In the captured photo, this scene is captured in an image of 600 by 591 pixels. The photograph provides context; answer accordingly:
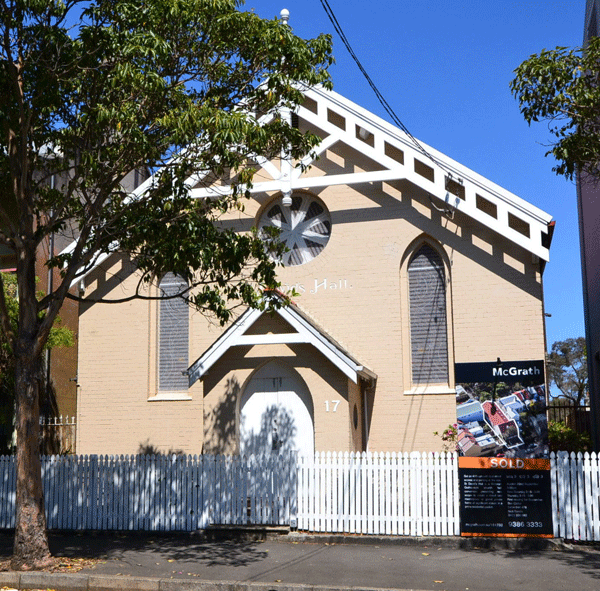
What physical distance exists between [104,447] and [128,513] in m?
3.36

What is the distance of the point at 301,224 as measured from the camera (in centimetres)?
1891

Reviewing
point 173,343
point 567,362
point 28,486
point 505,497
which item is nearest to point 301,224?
point 173,343

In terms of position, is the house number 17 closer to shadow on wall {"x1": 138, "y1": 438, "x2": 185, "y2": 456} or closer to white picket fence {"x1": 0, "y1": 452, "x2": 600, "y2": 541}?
white picket fence {"x1": 0, "y1": 452, "x2": 600, "y2": 541}

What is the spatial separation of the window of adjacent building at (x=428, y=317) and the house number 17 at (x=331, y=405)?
2.25 metres

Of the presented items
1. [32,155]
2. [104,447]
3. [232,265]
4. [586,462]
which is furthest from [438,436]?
[32,155]

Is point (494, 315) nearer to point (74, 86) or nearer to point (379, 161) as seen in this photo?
point (379, 161)

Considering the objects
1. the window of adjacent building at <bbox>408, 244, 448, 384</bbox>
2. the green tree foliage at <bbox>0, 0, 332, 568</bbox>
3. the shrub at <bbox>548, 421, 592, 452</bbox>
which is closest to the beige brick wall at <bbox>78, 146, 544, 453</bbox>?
the window of adjacent building at <bbox>408, 244, 448, 384</bbox>

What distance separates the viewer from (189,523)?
605 inches

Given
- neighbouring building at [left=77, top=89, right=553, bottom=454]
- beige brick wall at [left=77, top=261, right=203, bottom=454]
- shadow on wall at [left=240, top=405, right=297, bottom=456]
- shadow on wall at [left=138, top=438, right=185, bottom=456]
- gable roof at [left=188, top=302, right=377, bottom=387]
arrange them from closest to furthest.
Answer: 1. gable roof at [left=188, top=302, right=377, bottom=387]
2. neighbouring building at [left=77, top=89, right=553, bottom=454]
3. shadow on wall at [left=240, top=405, right=297, bottom=456]
4. shadow on wall at [left=138, top=438, right=185, bottom=456]
5. beige brick wall at [left=77, top=261, right=203, bottom=454]

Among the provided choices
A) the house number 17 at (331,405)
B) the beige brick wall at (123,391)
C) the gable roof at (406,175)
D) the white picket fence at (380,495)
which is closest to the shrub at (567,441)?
the gable roof at (406,175)

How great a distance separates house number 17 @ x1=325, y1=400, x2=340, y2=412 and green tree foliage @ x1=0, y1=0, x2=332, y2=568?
3.75 meters

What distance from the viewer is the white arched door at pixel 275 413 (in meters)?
16.8

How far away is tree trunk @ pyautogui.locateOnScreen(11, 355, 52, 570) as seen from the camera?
11445 millimetres

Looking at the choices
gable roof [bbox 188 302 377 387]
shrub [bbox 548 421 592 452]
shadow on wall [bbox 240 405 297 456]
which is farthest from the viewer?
shrub [bbox 548 421 592 452]
